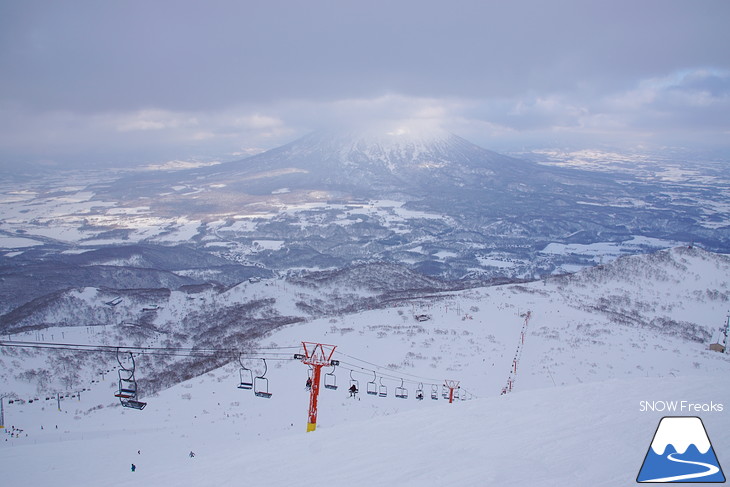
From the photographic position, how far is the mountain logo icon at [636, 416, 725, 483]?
710 centimetres

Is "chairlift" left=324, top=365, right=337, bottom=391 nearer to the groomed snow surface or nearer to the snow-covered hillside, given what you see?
the snow-covered hillside

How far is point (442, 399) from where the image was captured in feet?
79.2

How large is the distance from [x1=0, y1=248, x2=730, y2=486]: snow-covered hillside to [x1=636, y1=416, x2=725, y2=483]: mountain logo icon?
1.22 ft

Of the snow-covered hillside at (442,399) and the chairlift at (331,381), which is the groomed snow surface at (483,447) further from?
the chairlift at (331,381)

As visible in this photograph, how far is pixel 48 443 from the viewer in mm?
23016

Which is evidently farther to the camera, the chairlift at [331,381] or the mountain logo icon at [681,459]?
the chairlift at [331,381]

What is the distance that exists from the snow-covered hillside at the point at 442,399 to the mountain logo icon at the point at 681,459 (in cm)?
37

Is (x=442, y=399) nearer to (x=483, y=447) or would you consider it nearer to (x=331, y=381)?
(x=331, y=381)

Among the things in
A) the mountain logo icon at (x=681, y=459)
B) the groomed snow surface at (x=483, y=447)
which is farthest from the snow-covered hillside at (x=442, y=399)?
the mountain logo icon at (x=681, y=459)

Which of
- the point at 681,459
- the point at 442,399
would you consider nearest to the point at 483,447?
the point at 681,459

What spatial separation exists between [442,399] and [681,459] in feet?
56.7

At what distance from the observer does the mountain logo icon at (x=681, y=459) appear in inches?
280

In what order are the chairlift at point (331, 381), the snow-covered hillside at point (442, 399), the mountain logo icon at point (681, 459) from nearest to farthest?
the mountain logo icon at point (681, 459) → the snow-covered hillside at point (442, 399) → the chairlift at point (331, 381)

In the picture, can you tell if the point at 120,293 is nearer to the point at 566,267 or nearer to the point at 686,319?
the point at 686,319
